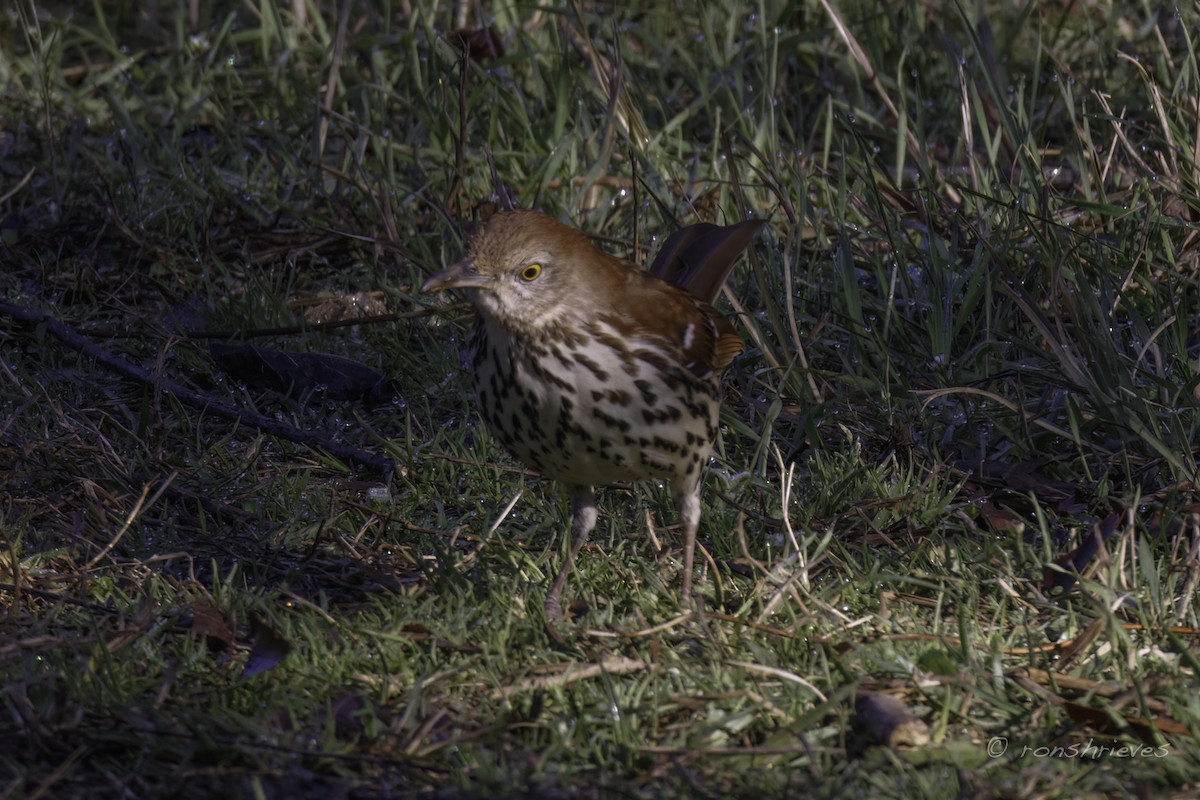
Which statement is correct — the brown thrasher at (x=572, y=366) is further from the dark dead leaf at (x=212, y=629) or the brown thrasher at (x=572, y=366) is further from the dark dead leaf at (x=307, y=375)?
the dark dead leaf at (x=307, y=375)

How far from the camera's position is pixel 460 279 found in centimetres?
328

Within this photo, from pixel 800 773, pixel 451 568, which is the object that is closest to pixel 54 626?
pixel 451 568

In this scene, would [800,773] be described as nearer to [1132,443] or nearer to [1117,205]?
[1132,443]

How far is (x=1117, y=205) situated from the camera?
491 cm

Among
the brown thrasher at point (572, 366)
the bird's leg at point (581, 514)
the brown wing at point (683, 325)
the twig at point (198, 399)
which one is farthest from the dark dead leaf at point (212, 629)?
the brown wing at point (683, 325)

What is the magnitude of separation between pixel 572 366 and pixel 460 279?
317mm

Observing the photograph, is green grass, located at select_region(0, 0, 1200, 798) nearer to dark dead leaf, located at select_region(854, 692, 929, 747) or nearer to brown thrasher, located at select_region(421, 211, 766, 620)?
dark dead leaf, located at select_region(854, 692, 929, 747)

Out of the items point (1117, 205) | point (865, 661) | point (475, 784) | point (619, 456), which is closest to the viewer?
point (475, 784)

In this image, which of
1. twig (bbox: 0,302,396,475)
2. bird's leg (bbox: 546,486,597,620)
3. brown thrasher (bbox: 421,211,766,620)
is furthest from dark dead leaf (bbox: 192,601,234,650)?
twig (bbox: 0,302,396,475)

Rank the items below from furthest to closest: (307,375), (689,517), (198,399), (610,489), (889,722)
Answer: (307,375) < (198,399) < (610,489) < (689,517) < (889,722)

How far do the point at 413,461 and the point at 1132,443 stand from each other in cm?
197

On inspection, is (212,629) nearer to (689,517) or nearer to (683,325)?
(689,517)

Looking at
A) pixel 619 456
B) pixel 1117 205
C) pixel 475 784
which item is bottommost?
pixel 475 784

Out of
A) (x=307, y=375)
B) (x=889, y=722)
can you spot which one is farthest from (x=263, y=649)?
(x=307, y=375)
